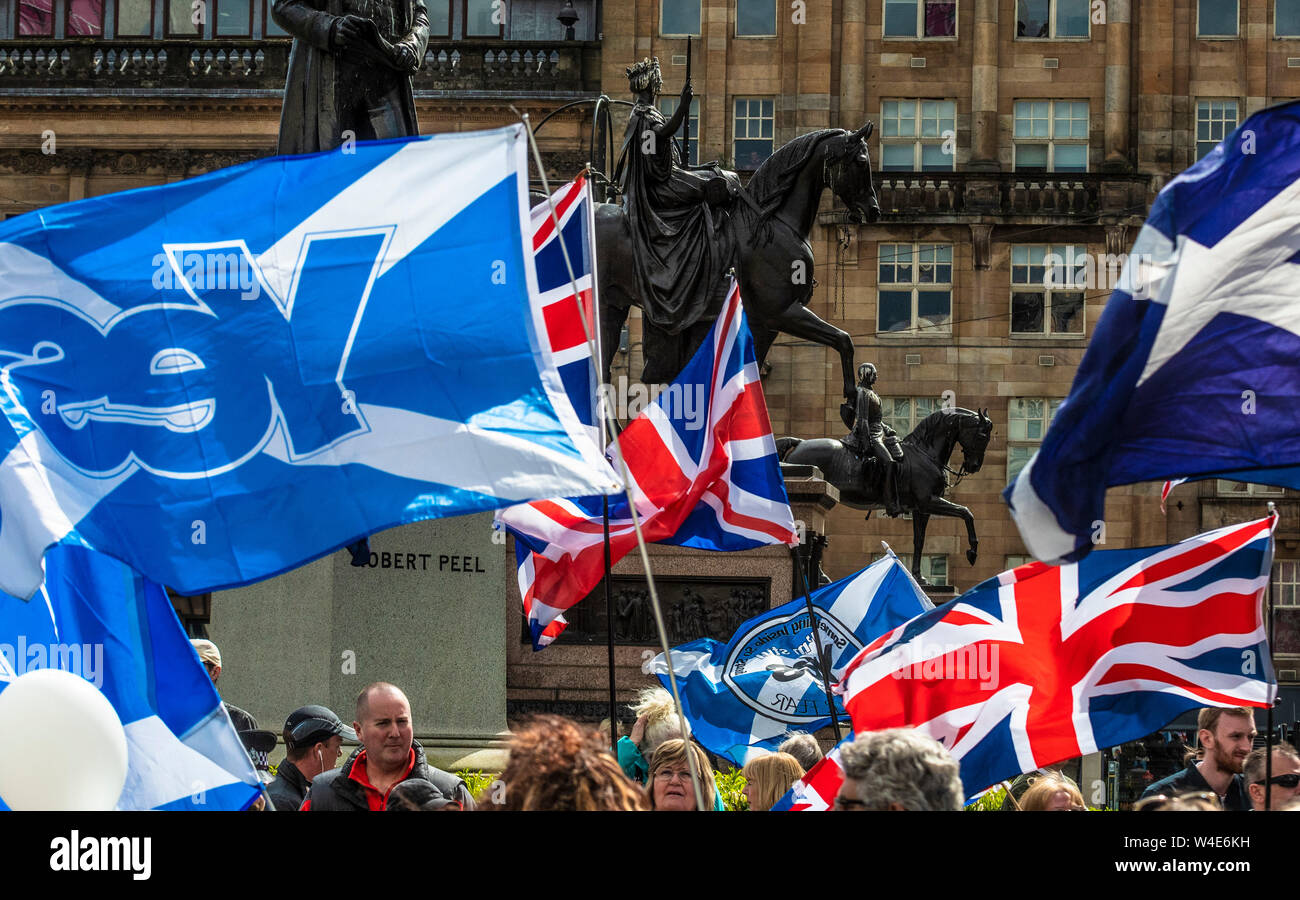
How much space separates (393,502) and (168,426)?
902 millimetres

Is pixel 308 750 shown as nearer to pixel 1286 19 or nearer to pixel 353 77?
pixel 353 77

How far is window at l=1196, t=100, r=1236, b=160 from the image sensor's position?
44219mm

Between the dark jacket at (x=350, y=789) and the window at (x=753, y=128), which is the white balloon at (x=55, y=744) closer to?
the dark jacket at (x=350, y=789)

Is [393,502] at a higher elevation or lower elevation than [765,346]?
lower

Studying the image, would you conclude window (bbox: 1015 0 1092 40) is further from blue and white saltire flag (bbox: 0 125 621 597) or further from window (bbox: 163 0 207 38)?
blue and white saltire flag (bbox: 0 125 621 597)

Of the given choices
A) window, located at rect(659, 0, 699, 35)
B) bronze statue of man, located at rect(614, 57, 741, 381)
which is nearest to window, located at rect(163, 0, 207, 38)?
window, located at rect(659, 0, 699, 35)

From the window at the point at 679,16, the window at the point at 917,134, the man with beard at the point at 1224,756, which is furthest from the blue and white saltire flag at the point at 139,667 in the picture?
the window at the point at 679,16

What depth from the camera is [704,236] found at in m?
15.4

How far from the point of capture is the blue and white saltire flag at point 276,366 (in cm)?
600

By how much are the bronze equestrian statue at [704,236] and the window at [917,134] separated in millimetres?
29125

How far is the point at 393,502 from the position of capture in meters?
5.95

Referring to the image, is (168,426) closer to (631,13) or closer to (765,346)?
(765,346)
